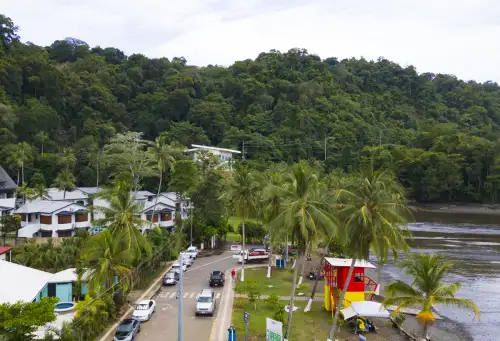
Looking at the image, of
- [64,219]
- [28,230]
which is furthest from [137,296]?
[28,230]

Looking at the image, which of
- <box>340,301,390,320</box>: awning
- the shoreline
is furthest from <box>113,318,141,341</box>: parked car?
the shoreline

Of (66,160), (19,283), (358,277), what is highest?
(66,160)

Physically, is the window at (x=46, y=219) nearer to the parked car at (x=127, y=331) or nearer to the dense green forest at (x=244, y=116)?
the dense green forest at (x=244, y=116)

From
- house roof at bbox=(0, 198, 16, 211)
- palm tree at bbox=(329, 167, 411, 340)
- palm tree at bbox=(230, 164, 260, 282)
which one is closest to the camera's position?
palm tree at bbox=(329, 167, 411, 340)

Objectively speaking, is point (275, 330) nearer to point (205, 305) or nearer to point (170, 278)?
point (205, 305)

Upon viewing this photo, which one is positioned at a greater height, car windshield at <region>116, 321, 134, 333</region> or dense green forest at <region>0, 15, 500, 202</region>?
dense green forest at <region>0, 15, 500, 202</region>

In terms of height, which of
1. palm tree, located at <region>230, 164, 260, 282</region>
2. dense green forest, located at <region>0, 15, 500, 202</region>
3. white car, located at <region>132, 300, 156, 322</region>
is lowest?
white car, located at <region>132, 300, 156, 322</region>

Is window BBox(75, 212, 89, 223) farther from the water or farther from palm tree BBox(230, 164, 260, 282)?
the water
